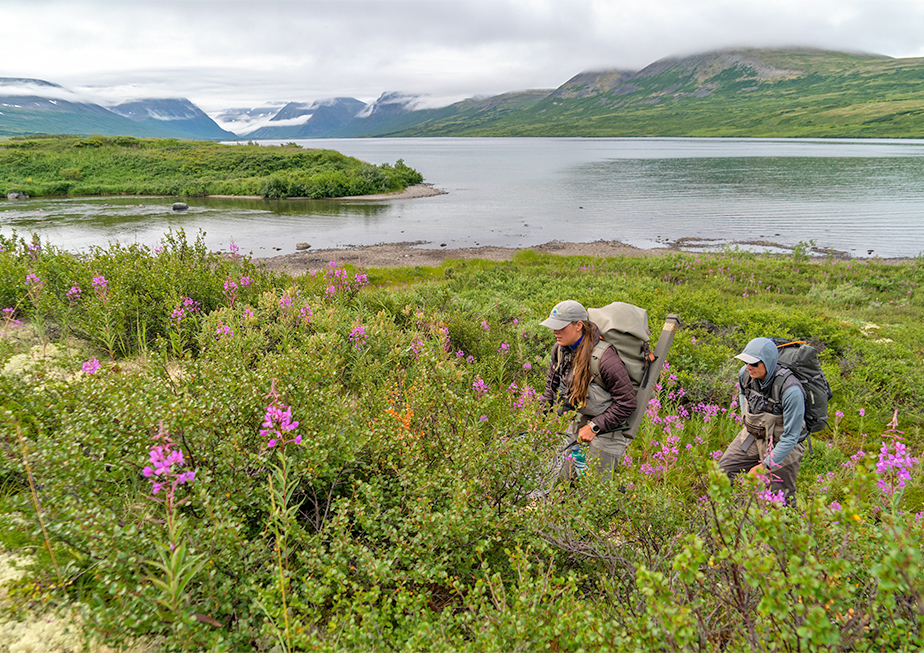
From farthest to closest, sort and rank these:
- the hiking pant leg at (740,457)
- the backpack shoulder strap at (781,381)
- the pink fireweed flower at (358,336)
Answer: the pink fireweed flower at (358,336), the hiking pant leg at (740,457), the backpack shoulder strap at (781,381)

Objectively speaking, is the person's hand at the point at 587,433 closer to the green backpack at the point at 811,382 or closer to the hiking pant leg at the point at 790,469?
the hiking pant leg at the point at 790,469

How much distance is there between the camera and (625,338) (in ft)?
15.9

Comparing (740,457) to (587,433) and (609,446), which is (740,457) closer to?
(609,446)

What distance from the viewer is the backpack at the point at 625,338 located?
4.77 meters

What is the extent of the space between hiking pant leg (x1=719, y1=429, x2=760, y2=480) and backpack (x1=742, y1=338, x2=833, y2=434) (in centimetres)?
61

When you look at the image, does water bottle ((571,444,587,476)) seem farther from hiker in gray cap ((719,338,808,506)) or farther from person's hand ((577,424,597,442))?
hiker in gray cap ((719,338,808,506))

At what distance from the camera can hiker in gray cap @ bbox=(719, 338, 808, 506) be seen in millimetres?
4555

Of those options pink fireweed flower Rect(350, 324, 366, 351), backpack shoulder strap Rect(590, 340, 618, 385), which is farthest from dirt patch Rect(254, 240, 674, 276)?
backpack shoulder strap Rect(590, 340, 618, 385)

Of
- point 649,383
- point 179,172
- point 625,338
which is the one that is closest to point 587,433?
point 649,383

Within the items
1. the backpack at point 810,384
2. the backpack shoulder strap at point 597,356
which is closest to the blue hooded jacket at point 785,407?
the backpack at point 810,384

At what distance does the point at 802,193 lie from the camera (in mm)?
49594

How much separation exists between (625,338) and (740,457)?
208 cm

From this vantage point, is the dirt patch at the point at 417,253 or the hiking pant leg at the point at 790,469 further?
the dirt patch at the point at 417,253

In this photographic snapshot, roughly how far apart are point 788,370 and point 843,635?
3495 millimetres
